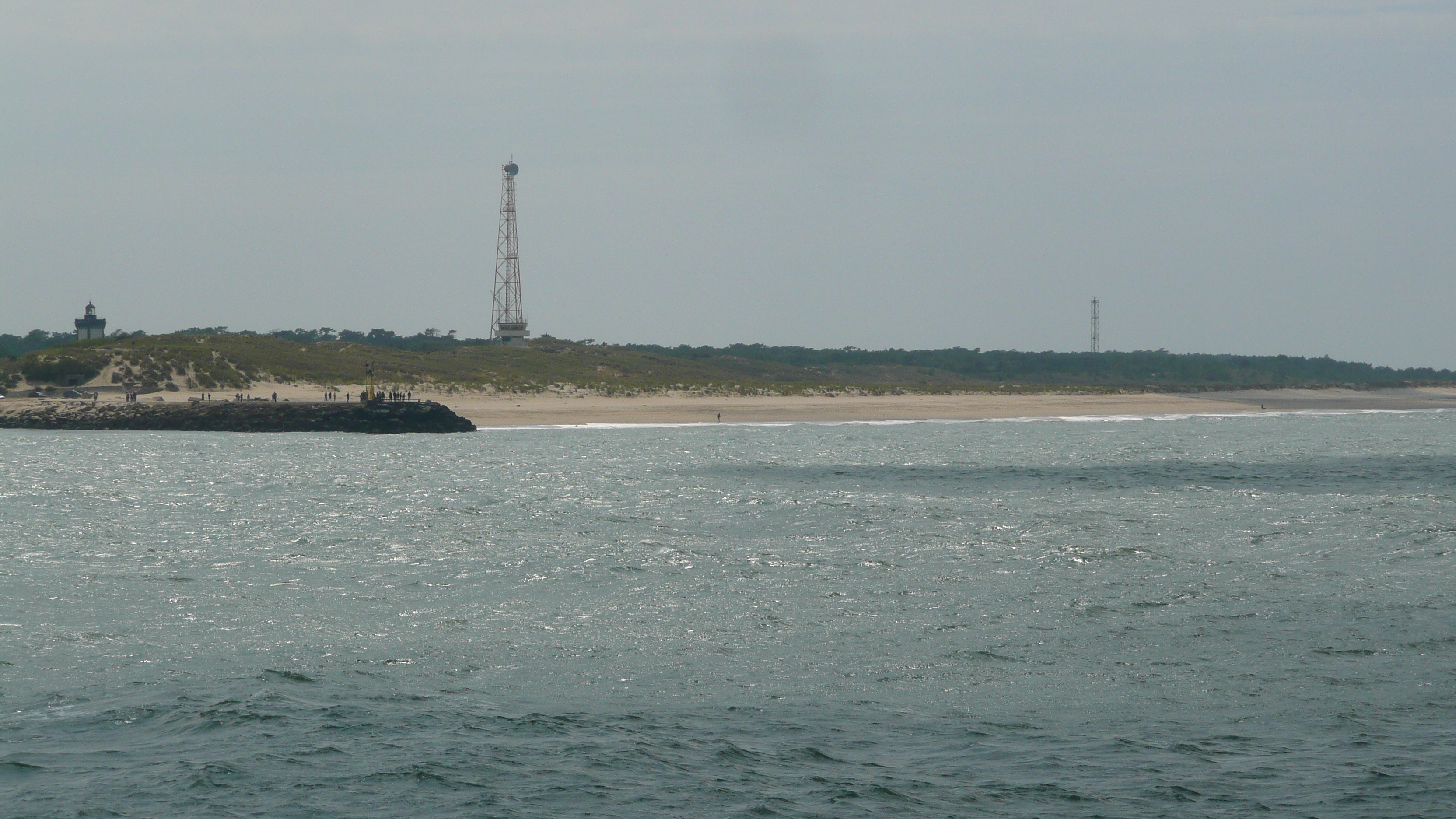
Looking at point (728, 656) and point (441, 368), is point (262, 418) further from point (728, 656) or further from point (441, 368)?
point (728, 656)

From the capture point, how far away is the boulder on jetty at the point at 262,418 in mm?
81312

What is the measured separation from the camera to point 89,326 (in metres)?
111

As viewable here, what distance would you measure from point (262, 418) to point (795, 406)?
4544 centimetres

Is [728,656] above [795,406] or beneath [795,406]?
beneath

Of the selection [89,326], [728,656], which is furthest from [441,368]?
[728,656]

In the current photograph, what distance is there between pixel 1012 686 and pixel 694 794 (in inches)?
231

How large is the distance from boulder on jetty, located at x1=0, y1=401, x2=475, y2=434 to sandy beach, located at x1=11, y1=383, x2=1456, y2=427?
223 inches

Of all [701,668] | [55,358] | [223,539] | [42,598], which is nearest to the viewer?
[701,668]

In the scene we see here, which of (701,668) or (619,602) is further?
(619,602)

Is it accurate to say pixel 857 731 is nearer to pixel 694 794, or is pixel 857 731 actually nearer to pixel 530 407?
pixel 694 794

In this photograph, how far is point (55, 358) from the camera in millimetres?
97438

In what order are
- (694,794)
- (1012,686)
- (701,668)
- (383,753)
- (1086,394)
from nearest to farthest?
1. (694,794)
2. (383,753)
3. (1012,686)
4. (701,668)
5. (1086,394)

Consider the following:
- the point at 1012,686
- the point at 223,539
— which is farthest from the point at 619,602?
the point at 223,539

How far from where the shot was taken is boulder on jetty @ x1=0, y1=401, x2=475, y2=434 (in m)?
81.3
